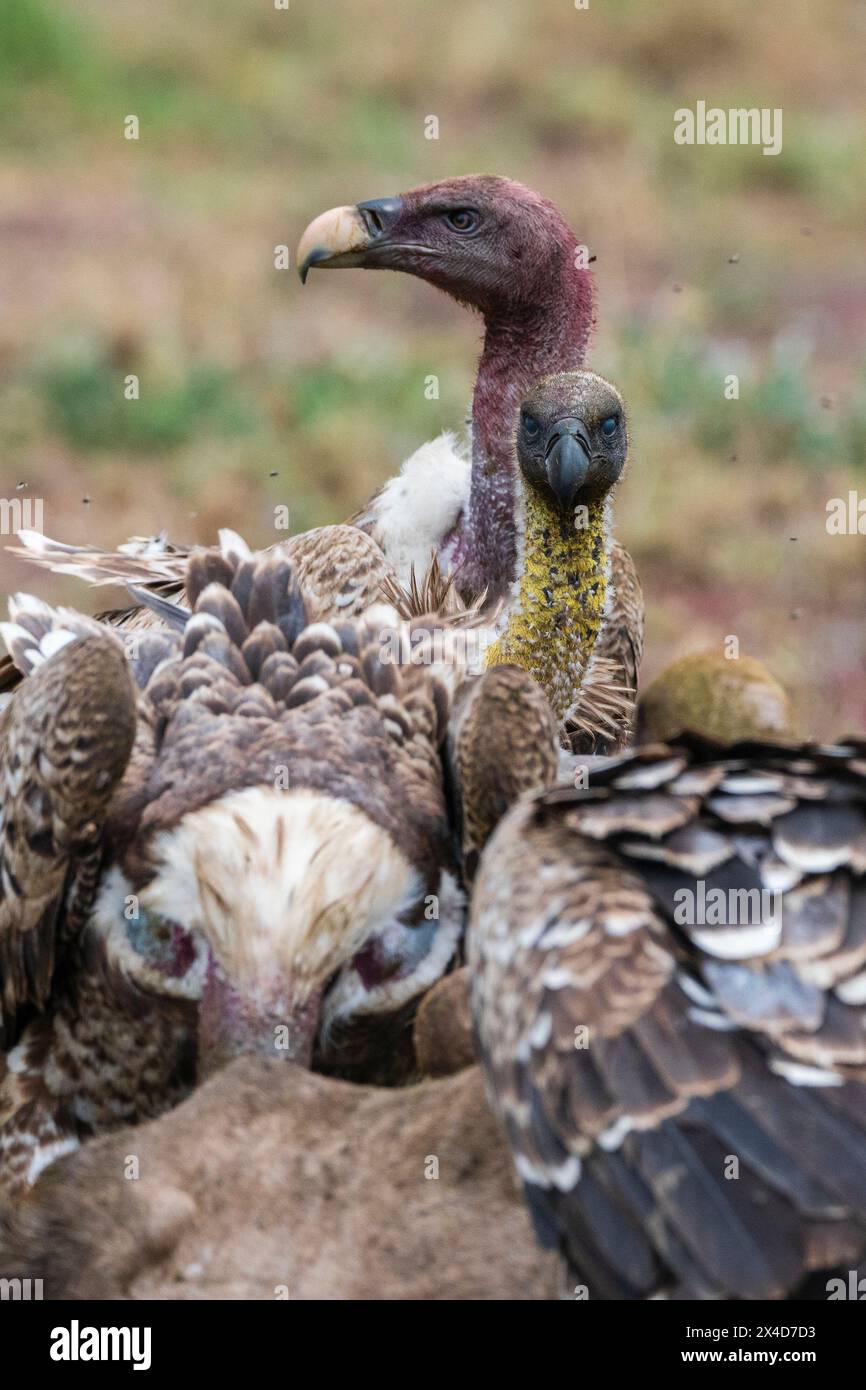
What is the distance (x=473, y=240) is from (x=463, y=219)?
0.07m

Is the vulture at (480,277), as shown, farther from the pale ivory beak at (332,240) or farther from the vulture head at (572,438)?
the vulture head at (572,438)

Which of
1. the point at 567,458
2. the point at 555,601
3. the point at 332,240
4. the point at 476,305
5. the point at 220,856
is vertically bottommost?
the point at 220,856

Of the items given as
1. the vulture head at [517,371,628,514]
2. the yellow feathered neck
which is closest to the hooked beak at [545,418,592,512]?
the vulture head at [517,371,628,514]

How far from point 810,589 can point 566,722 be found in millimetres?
3873

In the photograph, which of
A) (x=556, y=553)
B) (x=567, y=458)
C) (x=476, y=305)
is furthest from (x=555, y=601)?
(x=476, y=305)

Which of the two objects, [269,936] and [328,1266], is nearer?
[328,1266]

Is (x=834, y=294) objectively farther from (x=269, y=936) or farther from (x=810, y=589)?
(x=269, y=936)

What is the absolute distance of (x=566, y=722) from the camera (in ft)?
16.9

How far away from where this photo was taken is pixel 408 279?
13258 mm

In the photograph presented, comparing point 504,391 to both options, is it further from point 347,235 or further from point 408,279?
point 408,279

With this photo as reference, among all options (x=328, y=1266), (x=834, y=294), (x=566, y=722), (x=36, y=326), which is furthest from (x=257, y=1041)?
(x=834, y=294)

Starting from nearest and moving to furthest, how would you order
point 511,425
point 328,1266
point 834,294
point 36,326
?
point 328,1266 → point 511,425 → point 36,326 → point 834,294

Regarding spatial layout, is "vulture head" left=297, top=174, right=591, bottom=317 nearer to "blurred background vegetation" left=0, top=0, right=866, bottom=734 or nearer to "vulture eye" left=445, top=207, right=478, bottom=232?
"vulture eye" left=445, top=207, right=478, bottom=232

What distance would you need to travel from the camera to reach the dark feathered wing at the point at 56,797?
4.01m
